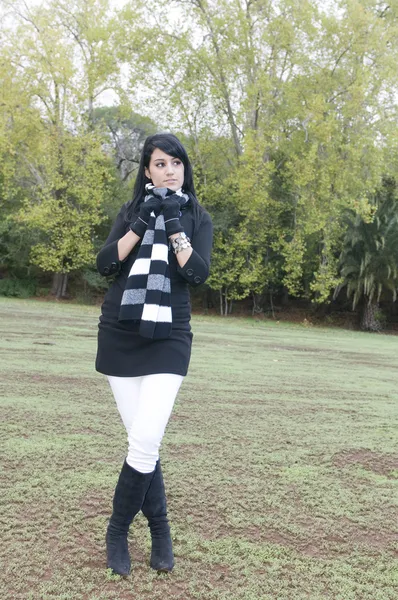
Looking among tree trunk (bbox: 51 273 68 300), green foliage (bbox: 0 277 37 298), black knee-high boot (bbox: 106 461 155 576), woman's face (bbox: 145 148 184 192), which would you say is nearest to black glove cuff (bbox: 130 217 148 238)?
woman's face (bbox: 145 148 184 192)

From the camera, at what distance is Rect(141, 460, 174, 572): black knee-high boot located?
8.21 feet

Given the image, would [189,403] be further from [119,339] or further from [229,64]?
[229,64]

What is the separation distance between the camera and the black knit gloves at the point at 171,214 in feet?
8.13

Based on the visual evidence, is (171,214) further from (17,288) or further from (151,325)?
(17,288)

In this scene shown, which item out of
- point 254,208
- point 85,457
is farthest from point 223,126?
point 85,457

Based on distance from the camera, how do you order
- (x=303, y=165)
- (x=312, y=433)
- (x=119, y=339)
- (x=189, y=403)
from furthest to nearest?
(x=303, y=165) → (x=189, y=403) → (x=312, y=433) → (x=119, y=339)

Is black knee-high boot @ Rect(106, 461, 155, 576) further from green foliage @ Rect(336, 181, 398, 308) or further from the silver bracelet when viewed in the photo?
green foliage @ Rect(336, 181, 398, 308)

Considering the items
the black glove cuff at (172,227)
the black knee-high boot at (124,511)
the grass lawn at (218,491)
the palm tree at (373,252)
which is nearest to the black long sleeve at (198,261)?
the black glove cuff at (172,227)

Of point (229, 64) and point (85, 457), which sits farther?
point (229, 64)

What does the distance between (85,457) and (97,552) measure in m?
1.35

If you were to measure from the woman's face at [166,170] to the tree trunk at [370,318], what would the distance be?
21.4 m

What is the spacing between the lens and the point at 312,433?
500 centimetres

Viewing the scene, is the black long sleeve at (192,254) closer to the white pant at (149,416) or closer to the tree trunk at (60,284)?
the white pant at (149,416)

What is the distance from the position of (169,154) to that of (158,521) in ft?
5.30
